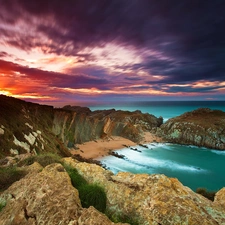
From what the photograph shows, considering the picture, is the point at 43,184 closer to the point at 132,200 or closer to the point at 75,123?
the point at 132,200

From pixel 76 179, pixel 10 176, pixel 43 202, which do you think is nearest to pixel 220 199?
pixel 76 179

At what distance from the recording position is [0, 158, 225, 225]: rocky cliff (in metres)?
5.93

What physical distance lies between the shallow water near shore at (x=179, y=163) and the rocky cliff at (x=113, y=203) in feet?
87.1

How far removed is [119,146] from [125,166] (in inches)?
641

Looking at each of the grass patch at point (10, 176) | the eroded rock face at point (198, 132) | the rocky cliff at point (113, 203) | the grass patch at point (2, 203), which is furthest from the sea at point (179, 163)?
the grass patch at point (2, 203)

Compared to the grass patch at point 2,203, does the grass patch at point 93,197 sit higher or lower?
higher

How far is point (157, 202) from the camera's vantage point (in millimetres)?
6914

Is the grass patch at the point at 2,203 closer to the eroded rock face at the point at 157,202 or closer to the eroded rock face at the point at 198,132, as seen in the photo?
the eroded rock face at the point at 157,202

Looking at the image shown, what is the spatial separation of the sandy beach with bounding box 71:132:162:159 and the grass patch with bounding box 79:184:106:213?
34094 mm

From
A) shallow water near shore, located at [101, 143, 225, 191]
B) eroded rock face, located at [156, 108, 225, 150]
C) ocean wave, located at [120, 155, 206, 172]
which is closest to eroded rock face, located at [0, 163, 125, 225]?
shallow water near shore, located at [101, 143, 225, 191]

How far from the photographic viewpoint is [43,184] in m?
7.68

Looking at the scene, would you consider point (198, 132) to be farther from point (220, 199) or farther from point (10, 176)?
point (10, 176)

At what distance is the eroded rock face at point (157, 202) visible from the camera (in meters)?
6.20

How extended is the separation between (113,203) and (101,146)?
44.2m
